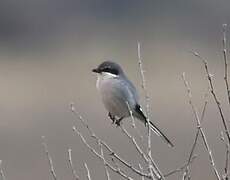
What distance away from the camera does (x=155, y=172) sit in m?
5.38

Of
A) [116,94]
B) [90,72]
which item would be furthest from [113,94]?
[90,72]

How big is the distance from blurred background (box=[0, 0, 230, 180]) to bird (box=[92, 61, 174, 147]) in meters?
2.49

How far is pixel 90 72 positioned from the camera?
16641mm

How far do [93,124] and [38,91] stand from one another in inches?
84.1

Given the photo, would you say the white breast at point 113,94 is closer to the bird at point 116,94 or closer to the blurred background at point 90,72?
the bird at point 116,94

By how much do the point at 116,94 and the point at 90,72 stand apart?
9319 mm

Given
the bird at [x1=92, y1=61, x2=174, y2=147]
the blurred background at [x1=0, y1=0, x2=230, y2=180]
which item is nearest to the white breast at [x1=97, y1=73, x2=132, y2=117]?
the bird at [x1=92, y1=61, x2=174, y2=147]

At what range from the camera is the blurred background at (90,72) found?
12328 mm

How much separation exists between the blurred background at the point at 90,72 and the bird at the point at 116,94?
249cm

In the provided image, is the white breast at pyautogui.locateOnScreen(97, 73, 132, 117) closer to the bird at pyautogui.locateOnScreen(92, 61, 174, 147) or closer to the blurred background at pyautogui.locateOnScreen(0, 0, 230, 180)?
the bird at pyautogui.locateOnScreen(92, 61, 174, 147)

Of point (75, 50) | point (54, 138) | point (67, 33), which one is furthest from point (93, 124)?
point (67, 33)

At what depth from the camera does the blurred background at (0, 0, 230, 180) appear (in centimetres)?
1233

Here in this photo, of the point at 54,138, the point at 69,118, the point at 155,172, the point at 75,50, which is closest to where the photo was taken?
the point at 155,172

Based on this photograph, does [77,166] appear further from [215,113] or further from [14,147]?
[215,113]
